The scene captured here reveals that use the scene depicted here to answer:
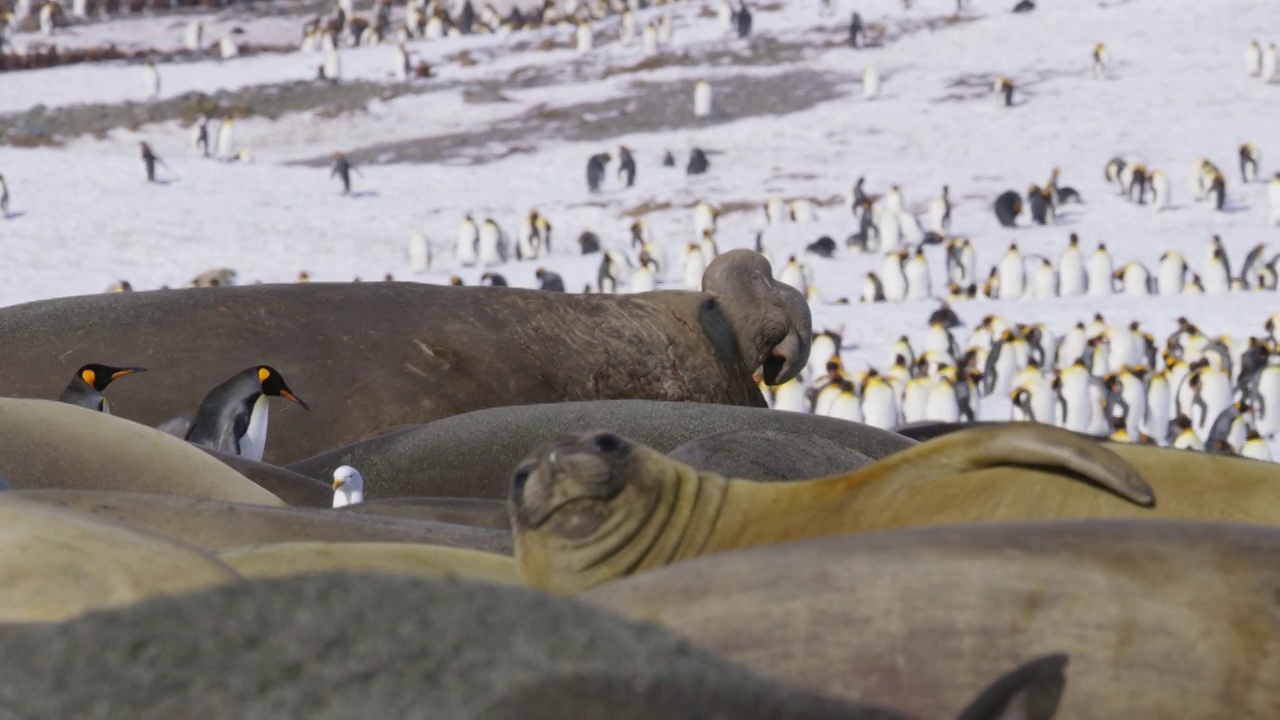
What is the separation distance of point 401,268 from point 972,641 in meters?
23.7

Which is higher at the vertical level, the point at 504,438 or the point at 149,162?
the point at 504,438

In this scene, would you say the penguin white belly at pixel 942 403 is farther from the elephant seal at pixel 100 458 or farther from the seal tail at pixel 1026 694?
the seal tail at pixel 1026 694

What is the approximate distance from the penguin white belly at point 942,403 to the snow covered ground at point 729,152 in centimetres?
174

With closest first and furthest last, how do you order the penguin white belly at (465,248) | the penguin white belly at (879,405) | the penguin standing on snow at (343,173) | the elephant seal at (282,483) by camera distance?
the elephant seal at (282,483), the penguin white belly at (879,405), the penguin white belly at (465,248), the penguin standing on snow at (343,173)

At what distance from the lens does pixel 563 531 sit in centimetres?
265

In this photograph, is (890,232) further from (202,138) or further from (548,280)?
(202,138)

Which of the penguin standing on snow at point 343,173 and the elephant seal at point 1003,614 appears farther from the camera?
the penguin standing on snow at point 343,173

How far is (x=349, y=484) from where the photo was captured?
18.5 feet

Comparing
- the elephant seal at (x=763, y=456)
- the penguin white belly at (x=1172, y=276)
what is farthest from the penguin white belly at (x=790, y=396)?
the elephant seal at (x=763, y=456)

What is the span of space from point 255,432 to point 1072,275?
18.4m

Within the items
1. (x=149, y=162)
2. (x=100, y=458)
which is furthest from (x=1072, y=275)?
(x=100, y=458)

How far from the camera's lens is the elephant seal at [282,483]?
503 centimetres

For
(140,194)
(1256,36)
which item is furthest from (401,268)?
(1256,36)

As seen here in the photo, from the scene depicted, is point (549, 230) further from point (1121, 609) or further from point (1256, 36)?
point (1121, 609)
